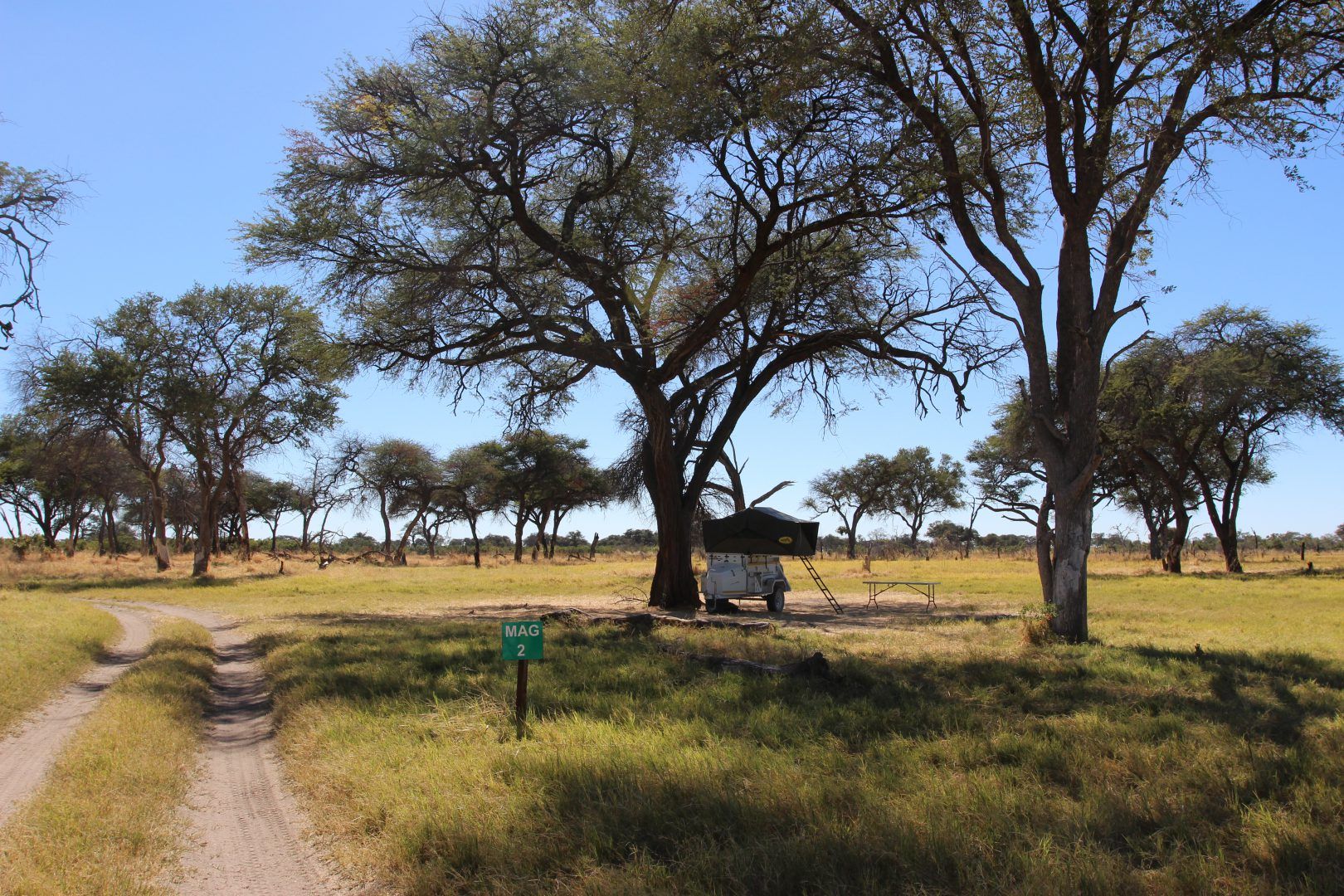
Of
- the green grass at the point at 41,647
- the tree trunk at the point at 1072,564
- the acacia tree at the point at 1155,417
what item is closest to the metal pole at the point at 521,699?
the green grass at the point at 41,647

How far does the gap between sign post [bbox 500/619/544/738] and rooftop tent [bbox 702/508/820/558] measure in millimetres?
14000

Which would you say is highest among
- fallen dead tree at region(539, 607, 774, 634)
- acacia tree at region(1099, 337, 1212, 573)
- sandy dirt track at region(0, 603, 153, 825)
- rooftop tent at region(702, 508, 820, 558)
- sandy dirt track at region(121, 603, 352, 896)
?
acacia tree at region(1099, 337, 1212, 573)

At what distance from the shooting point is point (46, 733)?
8.17 m

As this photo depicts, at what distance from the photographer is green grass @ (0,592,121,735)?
959cm

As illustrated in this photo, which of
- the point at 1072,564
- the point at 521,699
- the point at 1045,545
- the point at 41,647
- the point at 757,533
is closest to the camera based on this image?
the point at 521,699

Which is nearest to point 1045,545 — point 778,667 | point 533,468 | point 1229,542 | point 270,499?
point 778,667

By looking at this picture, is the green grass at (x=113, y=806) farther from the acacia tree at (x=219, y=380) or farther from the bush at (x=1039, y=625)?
the acacia tree at (x=219, y=380)

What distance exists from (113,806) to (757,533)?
649 inches

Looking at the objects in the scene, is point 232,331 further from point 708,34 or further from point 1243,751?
point 1243,751

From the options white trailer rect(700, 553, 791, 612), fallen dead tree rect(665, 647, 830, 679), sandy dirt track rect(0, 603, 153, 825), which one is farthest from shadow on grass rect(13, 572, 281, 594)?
fallen dead tree rect(665, 647, 830, 679)

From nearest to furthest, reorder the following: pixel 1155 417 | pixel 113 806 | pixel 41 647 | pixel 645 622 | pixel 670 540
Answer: pixel 113 806
pixel 41 647
pixel 645 622
pixel 670 540
pixel 1155 417

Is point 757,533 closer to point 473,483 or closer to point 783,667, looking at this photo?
point 783,667

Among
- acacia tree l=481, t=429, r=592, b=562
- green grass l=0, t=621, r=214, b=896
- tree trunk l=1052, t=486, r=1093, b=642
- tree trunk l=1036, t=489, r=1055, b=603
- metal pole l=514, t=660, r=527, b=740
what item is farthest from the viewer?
acacia tree l=481, t=429, r=592, b=562

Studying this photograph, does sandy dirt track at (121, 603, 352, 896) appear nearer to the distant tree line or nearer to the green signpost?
the green signpost
